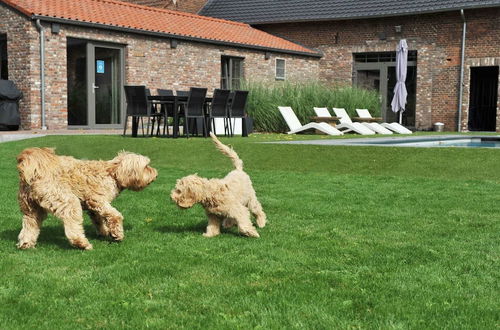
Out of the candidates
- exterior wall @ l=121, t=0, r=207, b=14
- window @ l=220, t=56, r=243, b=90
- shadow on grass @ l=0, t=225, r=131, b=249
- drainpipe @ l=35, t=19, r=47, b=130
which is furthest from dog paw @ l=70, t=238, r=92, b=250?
exterior wall @ l=121, t=0, r=207, b=14

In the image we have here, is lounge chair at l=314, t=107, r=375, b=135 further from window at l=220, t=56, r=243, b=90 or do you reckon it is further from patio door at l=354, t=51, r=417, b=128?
patio door at l=354, t=51, r=417, b=128

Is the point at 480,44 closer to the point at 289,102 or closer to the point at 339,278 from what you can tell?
the point at 289,102

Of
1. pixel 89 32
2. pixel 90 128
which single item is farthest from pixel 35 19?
pixel 90 128

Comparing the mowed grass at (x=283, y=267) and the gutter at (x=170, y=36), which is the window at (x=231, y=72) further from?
the mowed grass at (x=283, y=267)

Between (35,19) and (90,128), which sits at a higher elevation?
(35,19)

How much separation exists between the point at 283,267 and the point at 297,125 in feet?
43.1

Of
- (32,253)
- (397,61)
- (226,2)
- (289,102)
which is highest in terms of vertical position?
(226,2)

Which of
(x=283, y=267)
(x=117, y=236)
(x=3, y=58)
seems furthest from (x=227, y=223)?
(x=3, y=58)

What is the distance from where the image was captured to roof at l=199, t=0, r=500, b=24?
20984 millimetres

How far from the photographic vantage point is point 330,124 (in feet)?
56.5

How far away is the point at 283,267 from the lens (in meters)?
3.74

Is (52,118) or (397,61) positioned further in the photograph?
(397,61)

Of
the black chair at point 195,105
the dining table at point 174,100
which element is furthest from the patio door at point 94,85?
the black chair at point 195,105

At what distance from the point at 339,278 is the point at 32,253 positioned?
208 centimetres
